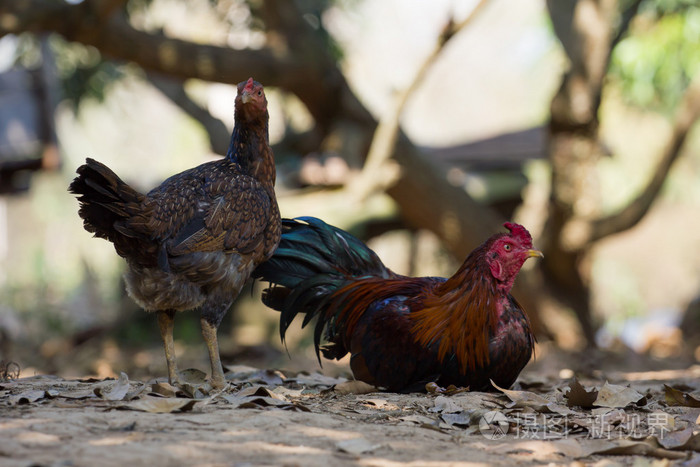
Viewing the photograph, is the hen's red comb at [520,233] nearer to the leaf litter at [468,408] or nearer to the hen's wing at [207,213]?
the leaf litter at [468,408]

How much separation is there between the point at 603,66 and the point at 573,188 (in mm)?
1523

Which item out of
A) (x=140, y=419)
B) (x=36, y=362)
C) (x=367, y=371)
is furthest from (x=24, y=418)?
(x=36, y=362)

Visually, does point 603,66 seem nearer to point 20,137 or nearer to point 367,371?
point 367,371

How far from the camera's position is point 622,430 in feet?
11.0

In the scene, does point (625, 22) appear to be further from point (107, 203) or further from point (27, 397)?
point (27, 397)

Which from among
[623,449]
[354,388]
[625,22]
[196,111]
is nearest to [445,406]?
[354,388]

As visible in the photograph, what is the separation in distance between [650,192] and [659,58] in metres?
4.68

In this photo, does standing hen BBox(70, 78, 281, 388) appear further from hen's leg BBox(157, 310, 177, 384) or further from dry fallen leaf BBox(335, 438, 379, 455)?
dry fallen leaf BBox(335, 438, 379, 455)

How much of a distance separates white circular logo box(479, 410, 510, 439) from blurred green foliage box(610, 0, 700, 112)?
381 inches

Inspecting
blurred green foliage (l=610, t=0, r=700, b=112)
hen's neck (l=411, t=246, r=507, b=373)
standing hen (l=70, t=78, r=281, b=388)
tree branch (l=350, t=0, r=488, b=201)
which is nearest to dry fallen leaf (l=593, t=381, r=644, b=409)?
hen's neck (l=411, t=246, r=507, b=373)

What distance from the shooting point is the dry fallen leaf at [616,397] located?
12.8 feet

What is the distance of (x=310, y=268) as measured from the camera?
16.0 feet

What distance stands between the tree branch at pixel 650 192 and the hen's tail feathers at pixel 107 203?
7.22 meters

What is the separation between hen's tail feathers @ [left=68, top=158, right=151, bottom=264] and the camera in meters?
3.59
